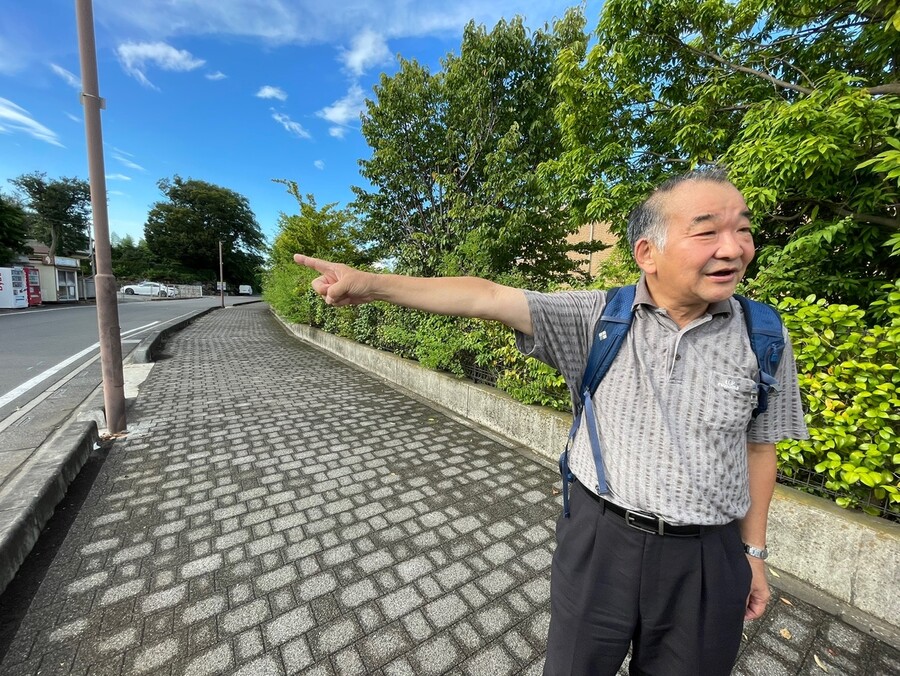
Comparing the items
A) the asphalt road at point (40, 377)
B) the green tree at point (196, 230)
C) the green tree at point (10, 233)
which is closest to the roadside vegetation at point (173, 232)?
the green tree at point (196, 230)

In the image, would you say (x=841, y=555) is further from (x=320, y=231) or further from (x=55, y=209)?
(x=55, y=209)

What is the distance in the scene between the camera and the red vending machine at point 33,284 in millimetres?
21250

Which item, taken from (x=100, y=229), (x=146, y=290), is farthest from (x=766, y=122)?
(x=146, y=290)

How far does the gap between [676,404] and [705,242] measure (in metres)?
0.45

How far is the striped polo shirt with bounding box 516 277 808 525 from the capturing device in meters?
1.11

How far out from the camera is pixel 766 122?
2906 millimetres

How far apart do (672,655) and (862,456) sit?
5.90 ft

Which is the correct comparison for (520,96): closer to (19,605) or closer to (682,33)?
(682,33)

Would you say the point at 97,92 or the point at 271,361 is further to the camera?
the point at 271,361

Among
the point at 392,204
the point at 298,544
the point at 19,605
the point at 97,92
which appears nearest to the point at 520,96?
the point at 392,204

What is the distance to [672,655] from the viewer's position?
121cm

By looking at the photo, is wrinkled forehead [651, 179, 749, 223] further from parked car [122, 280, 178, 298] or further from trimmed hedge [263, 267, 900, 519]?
parked car [122, 280, 178, 298]

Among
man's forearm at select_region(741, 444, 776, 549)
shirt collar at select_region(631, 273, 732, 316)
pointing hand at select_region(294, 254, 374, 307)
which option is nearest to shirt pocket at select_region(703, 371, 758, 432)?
shirt collar at select_region(631, 273, 732, 316)

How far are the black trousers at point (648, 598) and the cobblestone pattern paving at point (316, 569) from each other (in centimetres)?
79
